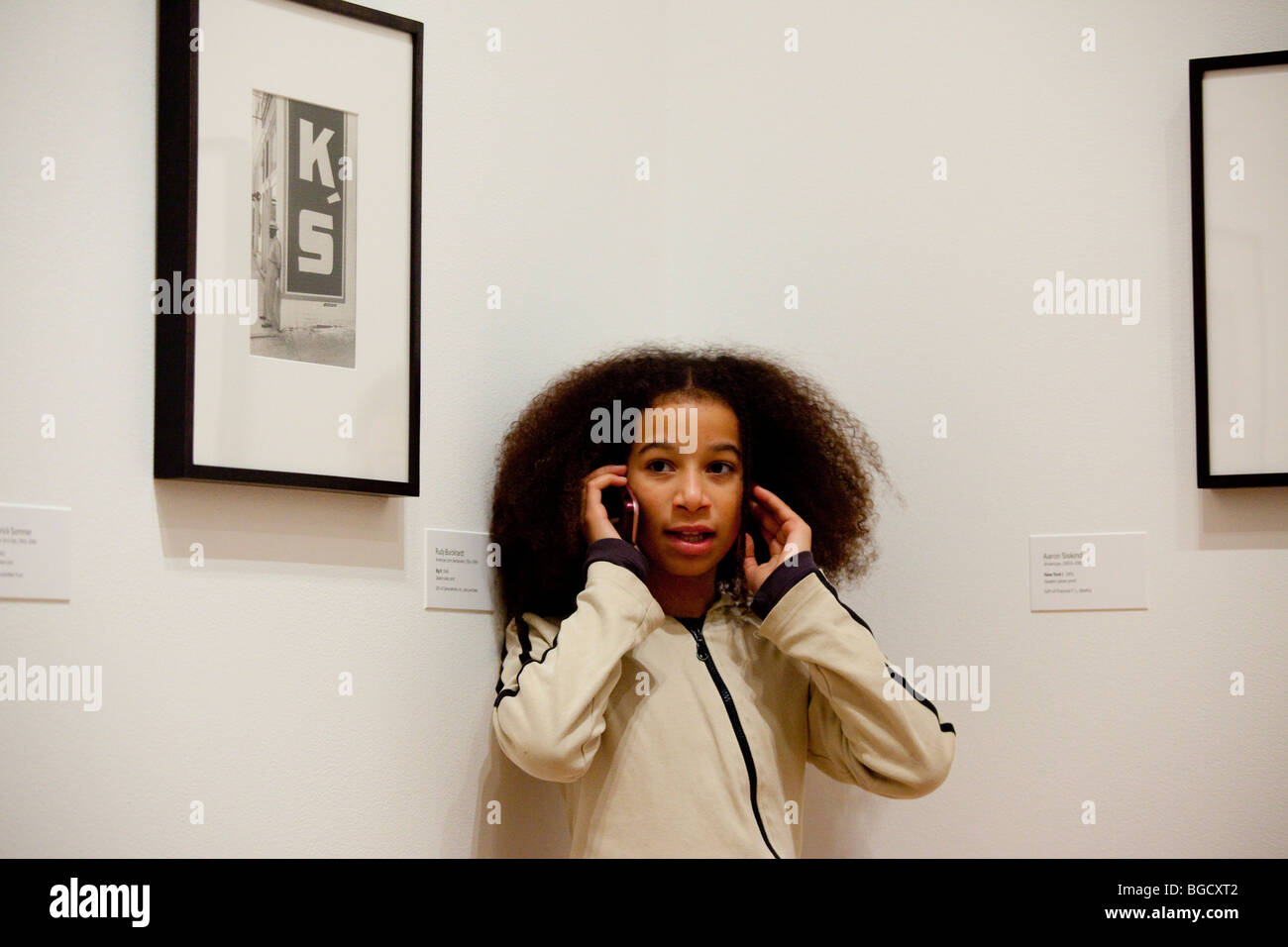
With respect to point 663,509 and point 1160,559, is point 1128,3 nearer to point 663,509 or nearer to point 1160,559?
point 1160,559

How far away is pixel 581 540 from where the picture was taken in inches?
79.4

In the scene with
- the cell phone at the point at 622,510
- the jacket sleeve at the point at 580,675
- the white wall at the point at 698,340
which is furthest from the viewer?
the cell phone at the point at 622,510

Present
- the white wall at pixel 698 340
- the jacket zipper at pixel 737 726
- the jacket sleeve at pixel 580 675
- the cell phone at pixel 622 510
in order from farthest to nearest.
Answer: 1. the cell phone at pixel 622 510
2. the jacket zipper at pixel 737 726
3. the jacket sleeve at pixel 580 675
4. the white wall at pixel 698 340

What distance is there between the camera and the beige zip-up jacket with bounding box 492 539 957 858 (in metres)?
1.82

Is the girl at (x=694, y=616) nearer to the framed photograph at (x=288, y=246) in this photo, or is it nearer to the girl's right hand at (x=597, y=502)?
the girl's right hand at (x=597, y=502)

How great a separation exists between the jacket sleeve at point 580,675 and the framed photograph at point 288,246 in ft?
1.00

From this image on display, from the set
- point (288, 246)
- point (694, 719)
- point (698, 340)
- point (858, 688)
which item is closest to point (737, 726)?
point (694, 719)

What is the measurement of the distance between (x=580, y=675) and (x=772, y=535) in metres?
0.44

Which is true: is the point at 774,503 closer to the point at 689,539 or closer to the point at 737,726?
the point at 689,539

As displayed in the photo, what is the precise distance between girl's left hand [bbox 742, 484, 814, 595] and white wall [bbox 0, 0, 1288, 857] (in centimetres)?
28

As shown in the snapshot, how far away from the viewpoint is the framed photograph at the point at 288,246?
64.8 inches

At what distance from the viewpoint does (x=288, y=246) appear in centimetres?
178

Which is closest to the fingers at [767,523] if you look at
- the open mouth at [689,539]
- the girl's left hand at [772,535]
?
the girl's left hand at [772,535]
